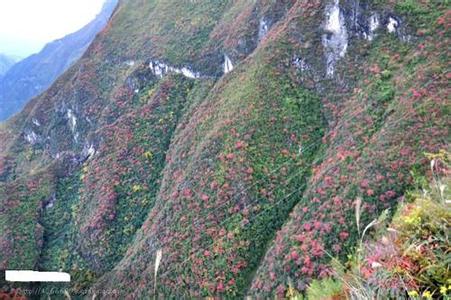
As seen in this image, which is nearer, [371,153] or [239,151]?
[371,153]

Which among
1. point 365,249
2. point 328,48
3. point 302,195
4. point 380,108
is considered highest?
point 365,249

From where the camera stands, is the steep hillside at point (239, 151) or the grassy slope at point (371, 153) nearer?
the grassy slope at point (371, 153)

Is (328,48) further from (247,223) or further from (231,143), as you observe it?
(247,223)

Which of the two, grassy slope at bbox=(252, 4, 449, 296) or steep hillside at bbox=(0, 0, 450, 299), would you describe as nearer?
grassy slope at bbox=(252, 4, 449, 296)

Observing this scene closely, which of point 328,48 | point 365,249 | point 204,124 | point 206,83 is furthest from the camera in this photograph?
point 206,83

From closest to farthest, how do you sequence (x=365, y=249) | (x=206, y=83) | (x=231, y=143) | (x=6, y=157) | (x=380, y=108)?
1. (x=365, y=249)
2. (x=380, y=108)
3. (x=231, y=143)
4. (x=206, y=83)
5. (x=6, y=157)

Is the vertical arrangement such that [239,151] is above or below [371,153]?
above

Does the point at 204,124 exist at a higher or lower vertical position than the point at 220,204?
higher

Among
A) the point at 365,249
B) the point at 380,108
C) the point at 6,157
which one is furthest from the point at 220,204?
the point at 6,157
